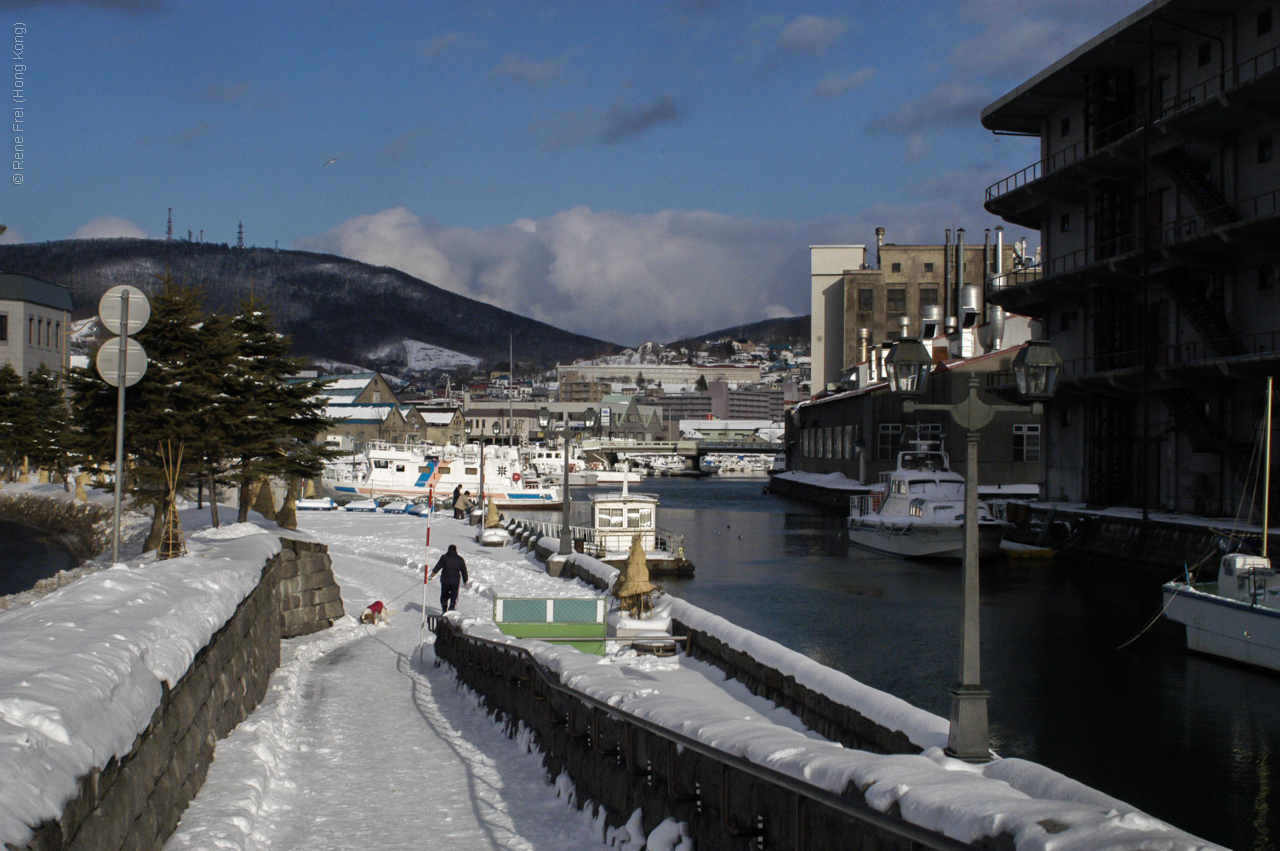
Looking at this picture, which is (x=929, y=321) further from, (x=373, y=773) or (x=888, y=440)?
(x=373, y=773)

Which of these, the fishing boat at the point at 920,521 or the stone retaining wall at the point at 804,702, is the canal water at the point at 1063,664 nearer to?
the fishing boat at the point at 920,521

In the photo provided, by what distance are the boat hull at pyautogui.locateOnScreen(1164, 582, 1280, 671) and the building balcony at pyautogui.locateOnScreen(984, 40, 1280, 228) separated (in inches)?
754

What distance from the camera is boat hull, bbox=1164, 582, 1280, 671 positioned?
21.1 m

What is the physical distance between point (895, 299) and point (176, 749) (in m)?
101

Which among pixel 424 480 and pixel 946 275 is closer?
pixel 424 480

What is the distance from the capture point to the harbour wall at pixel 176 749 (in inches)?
235

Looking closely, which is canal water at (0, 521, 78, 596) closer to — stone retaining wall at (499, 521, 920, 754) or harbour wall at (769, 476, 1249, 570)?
stone retaining wall at (499, 521, 920, 754)

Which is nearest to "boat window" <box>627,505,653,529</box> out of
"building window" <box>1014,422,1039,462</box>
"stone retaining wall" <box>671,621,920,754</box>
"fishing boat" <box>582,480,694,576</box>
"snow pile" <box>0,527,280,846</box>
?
"fishing boat" <box>582,480,694,576</box>

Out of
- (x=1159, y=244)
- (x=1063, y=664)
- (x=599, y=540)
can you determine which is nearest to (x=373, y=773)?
(x=1063, y=664)

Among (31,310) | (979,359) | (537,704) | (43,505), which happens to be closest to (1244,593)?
(537,704)

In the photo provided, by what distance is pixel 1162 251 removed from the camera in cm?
3944

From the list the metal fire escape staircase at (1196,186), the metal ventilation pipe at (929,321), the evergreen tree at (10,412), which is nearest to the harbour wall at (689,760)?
the metal fire escape staircase at (1196,186)

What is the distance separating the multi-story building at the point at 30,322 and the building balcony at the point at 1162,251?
192 feet

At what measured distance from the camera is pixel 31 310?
71.4 metres
